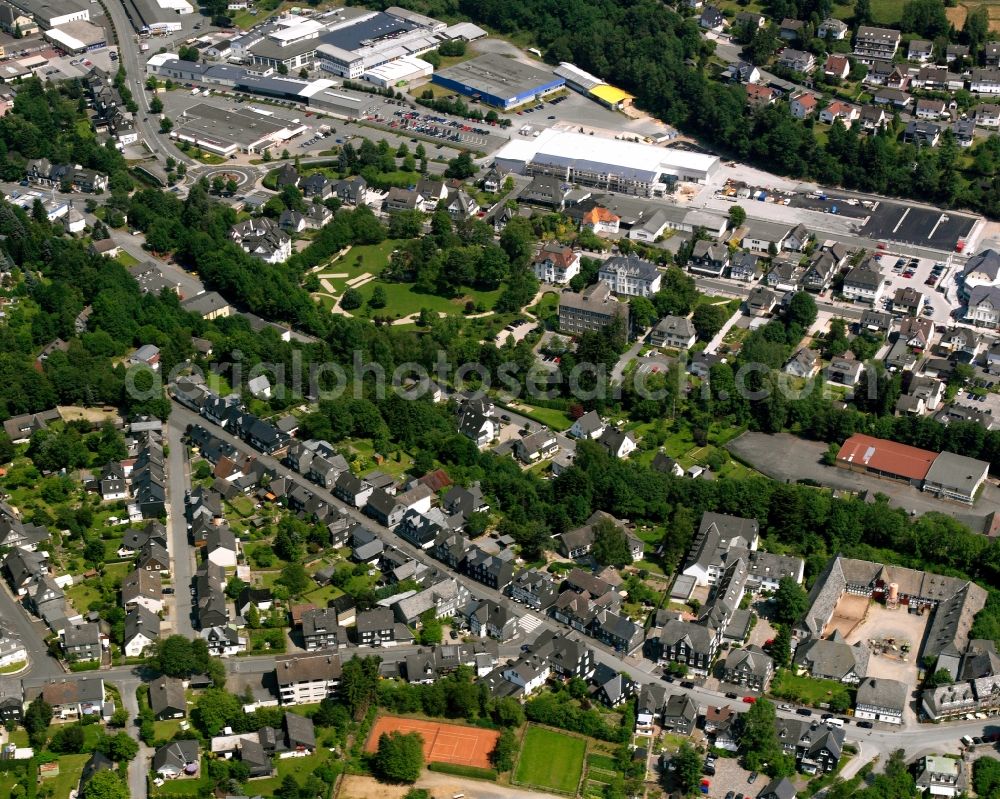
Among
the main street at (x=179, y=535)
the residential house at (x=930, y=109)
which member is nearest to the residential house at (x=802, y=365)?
the main street at (x=179, y=535)

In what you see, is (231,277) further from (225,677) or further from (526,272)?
(225,677)

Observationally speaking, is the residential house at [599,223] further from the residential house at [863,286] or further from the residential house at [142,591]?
the residential house at [142,591]

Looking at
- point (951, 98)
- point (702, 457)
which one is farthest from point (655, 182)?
point (702, 457)

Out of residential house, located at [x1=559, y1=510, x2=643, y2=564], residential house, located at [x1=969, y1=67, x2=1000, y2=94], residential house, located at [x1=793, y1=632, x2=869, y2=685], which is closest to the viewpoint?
residential house, located at [x1=793, y1=632, x2=869, y2=685]

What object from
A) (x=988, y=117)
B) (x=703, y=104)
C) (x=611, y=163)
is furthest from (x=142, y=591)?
(x=988, y=117)

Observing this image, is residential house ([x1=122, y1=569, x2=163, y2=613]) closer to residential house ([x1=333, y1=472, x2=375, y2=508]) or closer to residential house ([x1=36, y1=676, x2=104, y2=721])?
residential house ([x1=36, y1=676, x2=104, y2=721])

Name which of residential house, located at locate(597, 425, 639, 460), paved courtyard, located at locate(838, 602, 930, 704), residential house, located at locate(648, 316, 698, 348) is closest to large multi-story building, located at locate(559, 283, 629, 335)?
residential house, located at locate(648, 316, 698, 348)
